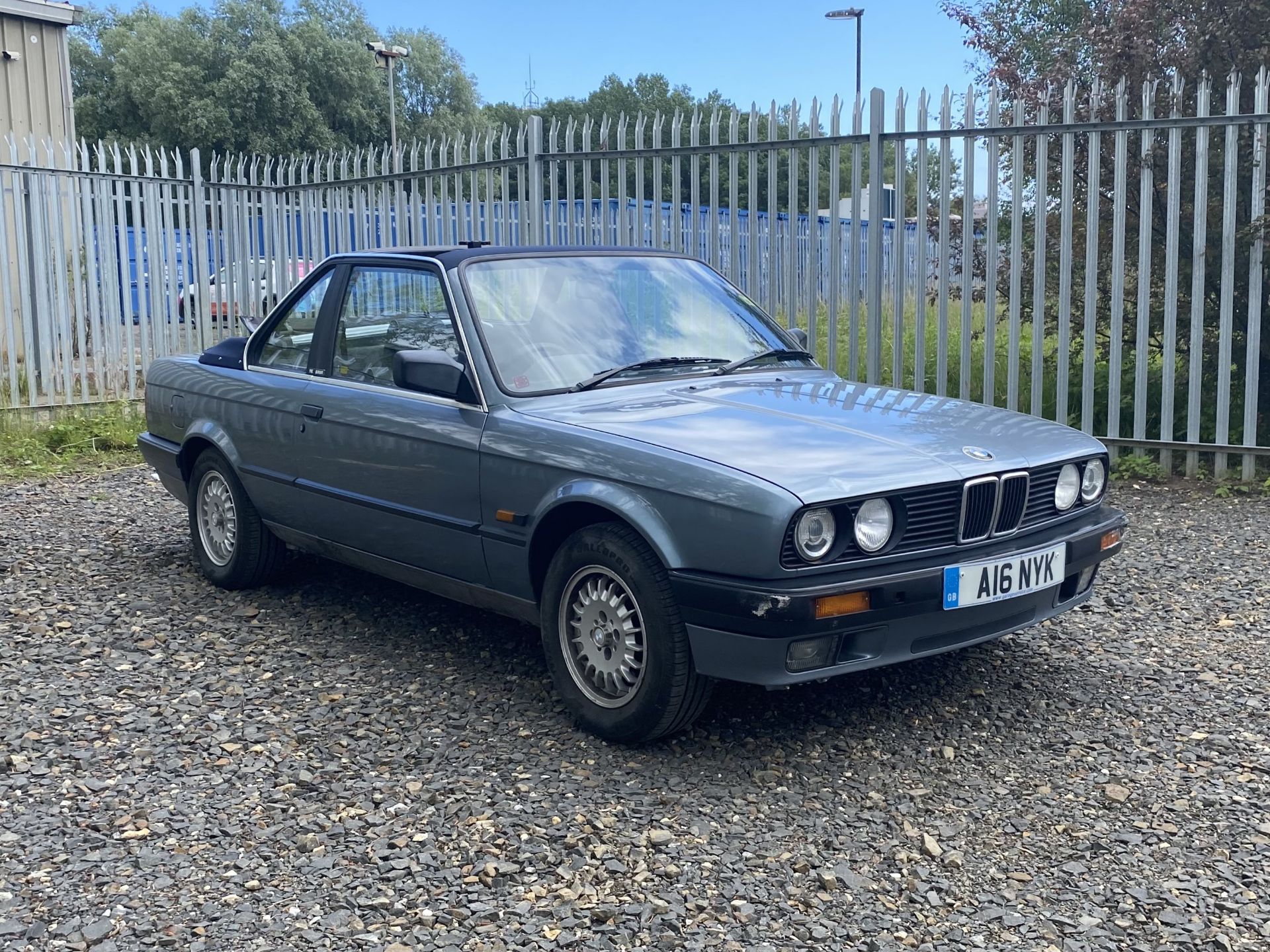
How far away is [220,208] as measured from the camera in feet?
42.2

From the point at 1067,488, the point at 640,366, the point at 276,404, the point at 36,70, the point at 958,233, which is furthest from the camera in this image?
the point at 36,70

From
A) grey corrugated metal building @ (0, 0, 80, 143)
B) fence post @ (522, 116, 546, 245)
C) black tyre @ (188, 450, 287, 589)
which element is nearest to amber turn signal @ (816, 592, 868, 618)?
black tyre @ (188, 450, 287, 589)

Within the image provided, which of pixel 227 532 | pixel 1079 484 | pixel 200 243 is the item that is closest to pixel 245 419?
pixel 227 532

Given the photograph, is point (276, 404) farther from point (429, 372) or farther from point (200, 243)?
point (200, 243)

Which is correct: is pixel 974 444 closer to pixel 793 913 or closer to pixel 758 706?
pixel 758 706

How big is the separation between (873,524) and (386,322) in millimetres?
2354

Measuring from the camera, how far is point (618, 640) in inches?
157

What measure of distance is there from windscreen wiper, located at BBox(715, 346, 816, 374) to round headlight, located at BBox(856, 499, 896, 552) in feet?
4.34

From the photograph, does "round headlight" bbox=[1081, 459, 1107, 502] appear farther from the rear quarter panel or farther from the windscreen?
the rear quarter panel

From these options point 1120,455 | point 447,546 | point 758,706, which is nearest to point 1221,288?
point 1120,455

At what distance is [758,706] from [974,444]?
117 centimetres

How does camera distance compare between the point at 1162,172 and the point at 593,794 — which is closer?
the point at 593,794

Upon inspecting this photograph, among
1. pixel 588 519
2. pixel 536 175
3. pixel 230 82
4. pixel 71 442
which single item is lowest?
pixel 71 442

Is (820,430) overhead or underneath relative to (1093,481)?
overhead
